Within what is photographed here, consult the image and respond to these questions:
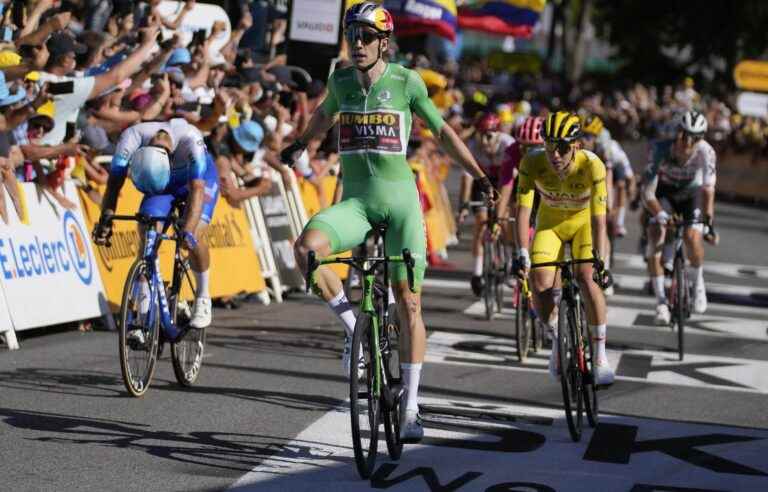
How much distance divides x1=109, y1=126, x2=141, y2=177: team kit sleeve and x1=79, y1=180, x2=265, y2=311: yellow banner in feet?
10.3

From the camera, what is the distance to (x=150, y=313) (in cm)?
972

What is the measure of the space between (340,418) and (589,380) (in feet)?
5.01

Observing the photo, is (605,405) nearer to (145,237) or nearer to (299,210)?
(145,237)

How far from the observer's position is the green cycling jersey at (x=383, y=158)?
8.36m

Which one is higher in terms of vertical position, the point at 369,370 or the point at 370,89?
the point at 370,89

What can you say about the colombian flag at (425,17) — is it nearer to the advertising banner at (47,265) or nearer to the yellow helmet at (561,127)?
the advertising banner at (47,265)

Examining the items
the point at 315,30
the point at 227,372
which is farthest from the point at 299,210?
the point at 227,372

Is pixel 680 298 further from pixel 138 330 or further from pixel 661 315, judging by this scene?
pixel 138 330

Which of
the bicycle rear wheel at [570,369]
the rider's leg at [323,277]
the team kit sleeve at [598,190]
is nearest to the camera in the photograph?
the rider's leg at [323,277]

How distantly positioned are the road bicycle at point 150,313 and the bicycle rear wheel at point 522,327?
323 cm

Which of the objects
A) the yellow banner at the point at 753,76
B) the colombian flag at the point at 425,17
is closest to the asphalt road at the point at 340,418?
the colombian flag at the point at 425,17

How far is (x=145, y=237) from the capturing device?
32.1 ft

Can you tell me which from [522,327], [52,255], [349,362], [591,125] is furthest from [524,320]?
[591,125]

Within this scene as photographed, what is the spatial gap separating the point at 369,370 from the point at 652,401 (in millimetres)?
3621
